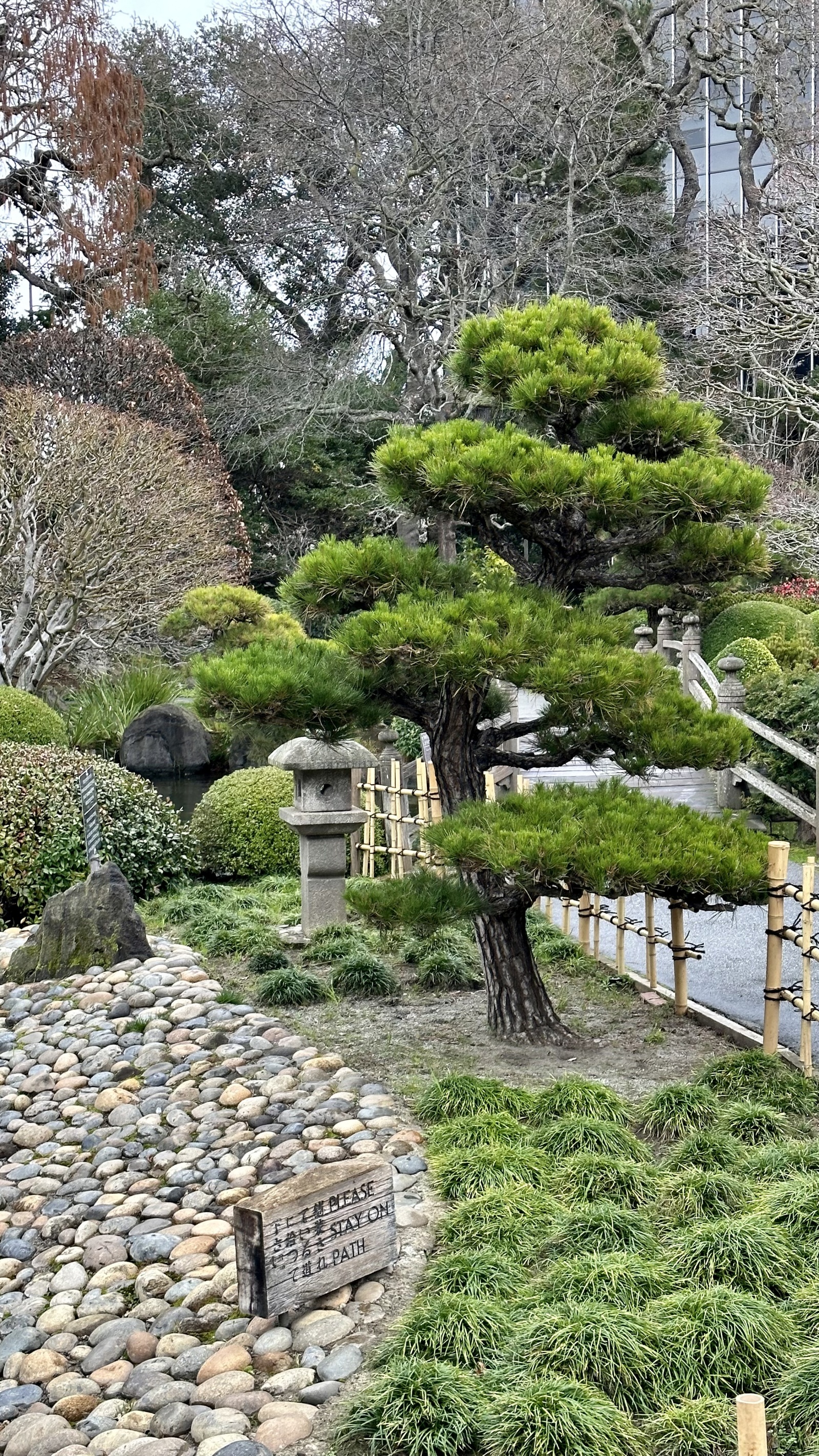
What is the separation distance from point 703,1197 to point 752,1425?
1.78 metres

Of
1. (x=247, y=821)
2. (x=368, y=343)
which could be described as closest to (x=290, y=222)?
(x=368, y=343)

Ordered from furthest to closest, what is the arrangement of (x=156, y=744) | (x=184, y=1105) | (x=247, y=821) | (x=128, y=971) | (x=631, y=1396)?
(x=156, y=744) → (x=247, y=821) → (x=128, y=971) → (x=184, y=1105) → (x=631, y=1396)

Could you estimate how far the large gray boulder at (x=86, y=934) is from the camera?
6586 millimetres

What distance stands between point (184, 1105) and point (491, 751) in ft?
6.37

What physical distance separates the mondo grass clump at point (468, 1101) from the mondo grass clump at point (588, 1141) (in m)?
0.32

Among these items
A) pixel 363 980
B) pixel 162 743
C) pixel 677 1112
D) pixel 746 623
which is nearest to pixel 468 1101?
pixel 677 1112

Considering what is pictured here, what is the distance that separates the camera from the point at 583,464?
4.69 meters

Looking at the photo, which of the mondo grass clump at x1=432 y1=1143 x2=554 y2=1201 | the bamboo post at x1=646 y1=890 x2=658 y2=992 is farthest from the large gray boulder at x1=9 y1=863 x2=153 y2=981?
the mondo grass clump at x1=432 y1=1143 x2=554 y2=1201

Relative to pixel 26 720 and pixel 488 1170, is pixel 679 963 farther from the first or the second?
pixel 26 720

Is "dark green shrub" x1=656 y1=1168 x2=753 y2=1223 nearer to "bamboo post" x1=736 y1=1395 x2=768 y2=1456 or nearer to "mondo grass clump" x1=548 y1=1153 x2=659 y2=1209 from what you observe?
"mondo grass clump" x1=548 y1=1153 x2=659 y2=1209

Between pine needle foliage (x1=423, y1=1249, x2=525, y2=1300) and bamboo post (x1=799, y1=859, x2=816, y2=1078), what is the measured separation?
194 cm

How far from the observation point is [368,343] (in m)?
18.5

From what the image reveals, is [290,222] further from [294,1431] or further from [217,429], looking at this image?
[294,1431]

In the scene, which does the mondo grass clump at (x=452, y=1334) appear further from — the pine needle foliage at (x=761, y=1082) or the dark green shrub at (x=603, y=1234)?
the pine needle foliage at (x=761, y=1082)
